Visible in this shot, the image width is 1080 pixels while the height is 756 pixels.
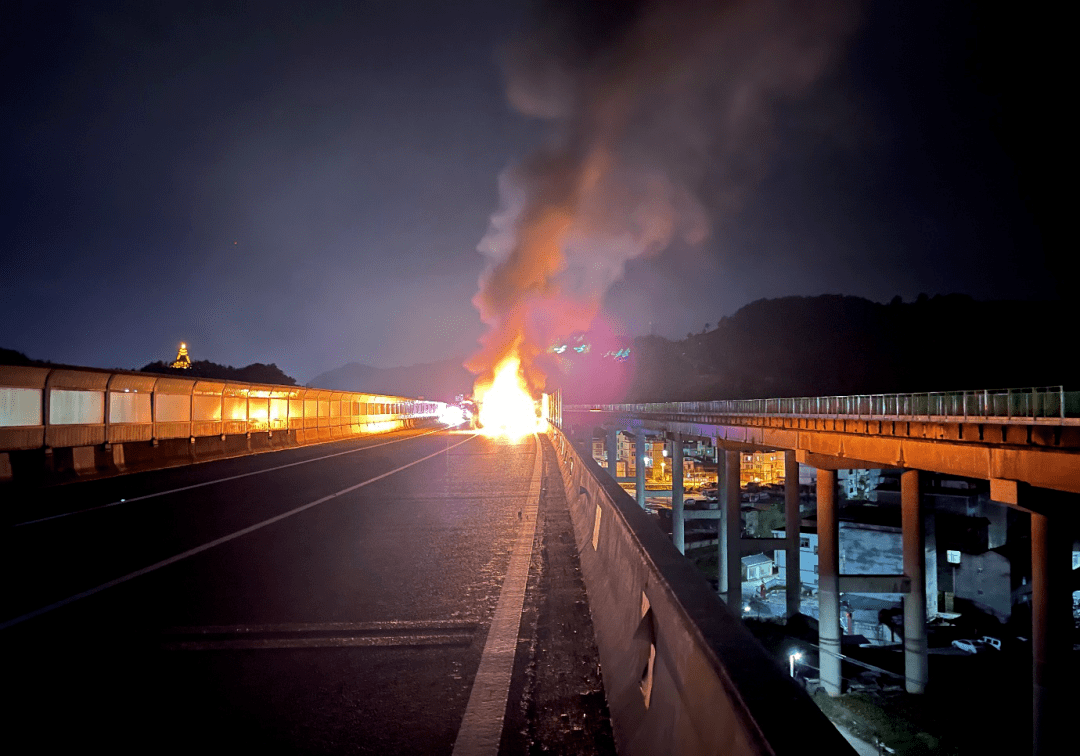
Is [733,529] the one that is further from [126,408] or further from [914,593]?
[126,408]

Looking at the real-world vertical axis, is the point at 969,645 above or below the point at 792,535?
below

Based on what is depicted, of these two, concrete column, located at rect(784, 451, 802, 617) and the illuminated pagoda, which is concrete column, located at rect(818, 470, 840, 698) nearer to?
concrete column, located at rect(784, 451, 802, 617)

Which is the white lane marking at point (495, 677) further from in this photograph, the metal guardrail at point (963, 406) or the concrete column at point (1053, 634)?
the concrete column at point (1053, 634)

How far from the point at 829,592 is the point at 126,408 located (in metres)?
29.5

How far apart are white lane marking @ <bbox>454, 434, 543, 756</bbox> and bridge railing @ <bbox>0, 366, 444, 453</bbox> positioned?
50.4 ft

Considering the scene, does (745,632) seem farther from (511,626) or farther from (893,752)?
(893,752)

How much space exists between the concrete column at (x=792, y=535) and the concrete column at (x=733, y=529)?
298cm

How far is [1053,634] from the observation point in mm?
19719

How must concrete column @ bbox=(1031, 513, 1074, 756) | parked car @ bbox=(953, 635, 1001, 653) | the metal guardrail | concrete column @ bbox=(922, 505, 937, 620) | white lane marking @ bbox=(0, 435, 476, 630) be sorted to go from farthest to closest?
1. concrete column @ bbox=(922, 505, 937, 620)
2. parked car @ bbox=(953, 635, 1001, 653)
3. the metal guardrail
4. concrete column @ bbox=(1031, 513, 1074, 756)
5. white lane marking @ bbox=(0, 435, 476, 630)

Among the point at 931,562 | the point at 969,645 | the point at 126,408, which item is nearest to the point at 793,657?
the point at 969,645

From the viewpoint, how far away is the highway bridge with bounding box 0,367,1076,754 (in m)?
2.66

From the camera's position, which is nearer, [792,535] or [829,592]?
[829,592]

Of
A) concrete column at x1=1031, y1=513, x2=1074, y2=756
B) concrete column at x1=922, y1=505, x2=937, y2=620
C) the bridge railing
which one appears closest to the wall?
the bridge railing

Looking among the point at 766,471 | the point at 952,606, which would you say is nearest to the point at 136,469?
the point at 952,606
